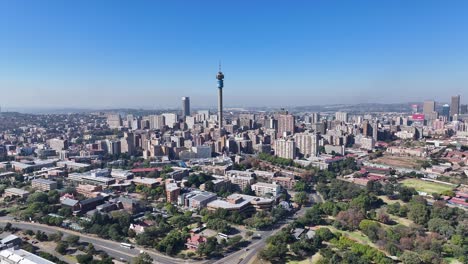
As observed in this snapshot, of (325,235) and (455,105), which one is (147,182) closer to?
(325,235)

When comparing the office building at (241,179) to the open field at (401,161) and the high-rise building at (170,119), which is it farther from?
the high-rise building at (170,119)

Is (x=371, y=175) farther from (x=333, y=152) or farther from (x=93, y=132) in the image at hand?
(x=93, y=132)

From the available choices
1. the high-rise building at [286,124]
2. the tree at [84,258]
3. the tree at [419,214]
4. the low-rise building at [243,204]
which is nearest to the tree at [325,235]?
the low-rise building at [243,204]

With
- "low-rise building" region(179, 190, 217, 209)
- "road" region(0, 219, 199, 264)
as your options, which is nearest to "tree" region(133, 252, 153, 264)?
"road" region(0, 219, 199, 264)

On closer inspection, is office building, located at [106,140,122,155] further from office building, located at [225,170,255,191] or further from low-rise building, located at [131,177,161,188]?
office building, located at [225,170,255,191]

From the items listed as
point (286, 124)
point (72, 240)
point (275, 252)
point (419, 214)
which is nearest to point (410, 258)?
point (275, 252)

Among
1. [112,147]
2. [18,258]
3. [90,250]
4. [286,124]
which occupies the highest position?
[286,124]
